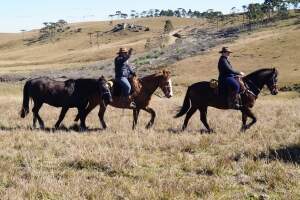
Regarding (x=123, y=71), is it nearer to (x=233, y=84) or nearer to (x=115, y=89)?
(x=115, y=89)

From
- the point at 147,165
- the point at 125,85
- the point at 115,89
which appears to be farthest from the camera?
the point at 115,89

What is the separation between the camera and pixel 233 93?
49.1ft

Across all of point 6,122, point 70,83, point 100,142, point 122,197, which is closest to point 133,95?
point 70,83

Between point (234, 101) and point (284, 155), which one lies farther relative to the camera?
point (234, 101)

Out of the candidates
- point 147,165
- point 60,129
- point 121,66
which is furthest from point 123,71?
point 147,165

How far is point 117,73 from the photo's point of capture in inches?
616

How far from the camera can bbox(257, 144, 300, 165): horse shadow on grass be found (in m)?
10.1

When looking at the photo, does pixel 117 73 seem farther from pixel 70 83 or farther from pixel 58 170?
pixel 58 170

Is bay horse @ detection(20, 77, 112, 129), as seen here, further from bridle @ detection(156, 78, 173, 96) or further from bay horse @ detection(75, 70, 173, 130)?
bridle @ detection(156, 78, 173, 96)

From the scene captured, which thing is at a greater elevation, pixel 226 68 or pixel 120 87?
pixel 226 68

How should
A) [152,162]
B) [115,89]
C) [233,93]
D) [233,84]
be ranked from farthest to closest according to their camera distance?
[115,89]
[233,93]
[233,84]
[152,162]

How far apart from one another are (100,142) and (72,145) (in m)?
0.80

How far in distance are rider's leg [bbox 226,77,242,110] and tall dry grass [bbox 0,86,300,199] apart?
896 mm

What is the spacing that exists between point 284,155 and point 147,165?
305cm
